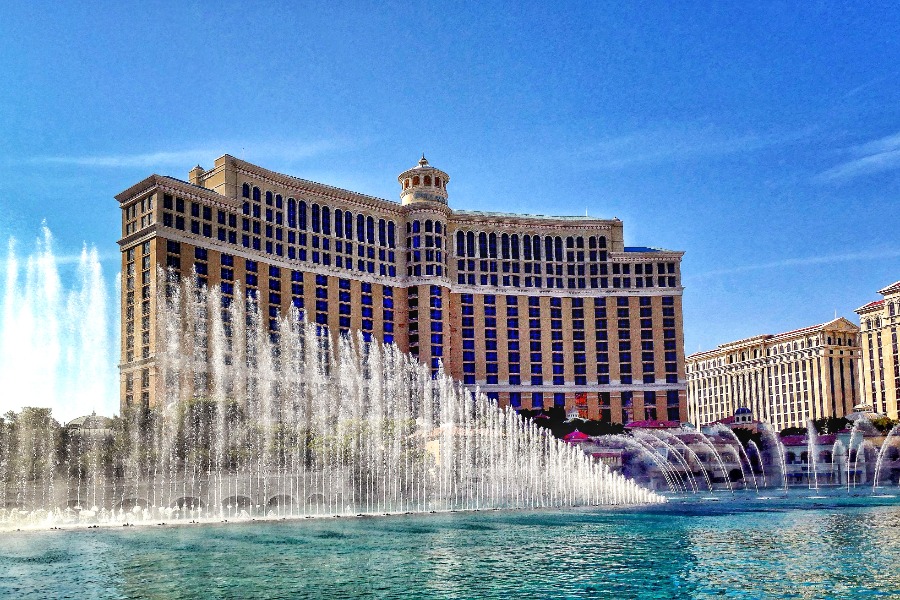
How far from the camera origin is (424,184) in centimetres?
14625

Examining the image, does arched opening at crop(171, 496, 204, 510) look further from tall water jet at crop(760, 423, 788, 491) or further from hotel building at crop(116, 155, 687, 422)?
tall water jet at crop(760, 423, 788, 491)

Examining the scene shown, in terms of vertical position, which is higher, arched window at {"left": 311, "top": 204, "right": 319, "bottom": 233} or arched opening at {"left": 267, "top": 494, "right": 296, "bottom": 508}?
arched window at {"left": 311, "top": 204, "right": 319, "bottom": 233}

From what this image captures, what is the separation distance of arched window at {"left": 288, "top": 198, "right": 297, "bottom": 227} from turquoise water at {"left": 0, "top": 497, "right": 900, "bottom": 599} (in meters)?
77.8

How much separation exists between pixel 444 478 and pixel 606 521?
2657cm

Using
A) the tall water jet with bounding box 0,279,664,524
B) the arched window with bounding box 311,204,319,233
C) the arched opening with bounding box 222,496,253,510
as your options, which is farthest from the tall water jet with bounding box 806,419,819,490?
the arched window with bounding box 311,204,319,233

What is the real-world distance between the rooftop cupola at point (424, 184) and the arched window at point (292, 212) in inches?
852

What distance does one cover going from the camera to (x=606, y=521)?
173 ft

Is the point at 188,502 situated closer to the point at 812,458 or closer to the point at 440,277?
the point at 812,458

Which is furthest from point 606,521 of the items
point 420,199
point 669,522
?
point 420,199

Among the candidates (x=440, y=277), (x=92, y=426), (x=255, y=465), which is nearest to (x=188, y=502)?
(x=255, y=465)

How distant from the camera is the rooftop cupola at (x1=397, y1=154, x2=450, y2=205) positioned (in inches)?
5694

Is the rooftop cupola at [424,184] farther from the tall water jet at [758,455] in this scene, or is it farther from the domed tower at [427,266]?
the tall water jet at [758,455]

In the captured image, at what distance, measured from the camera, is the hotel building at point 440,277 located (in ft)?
373

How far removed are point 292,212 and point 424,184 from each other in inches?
1010
